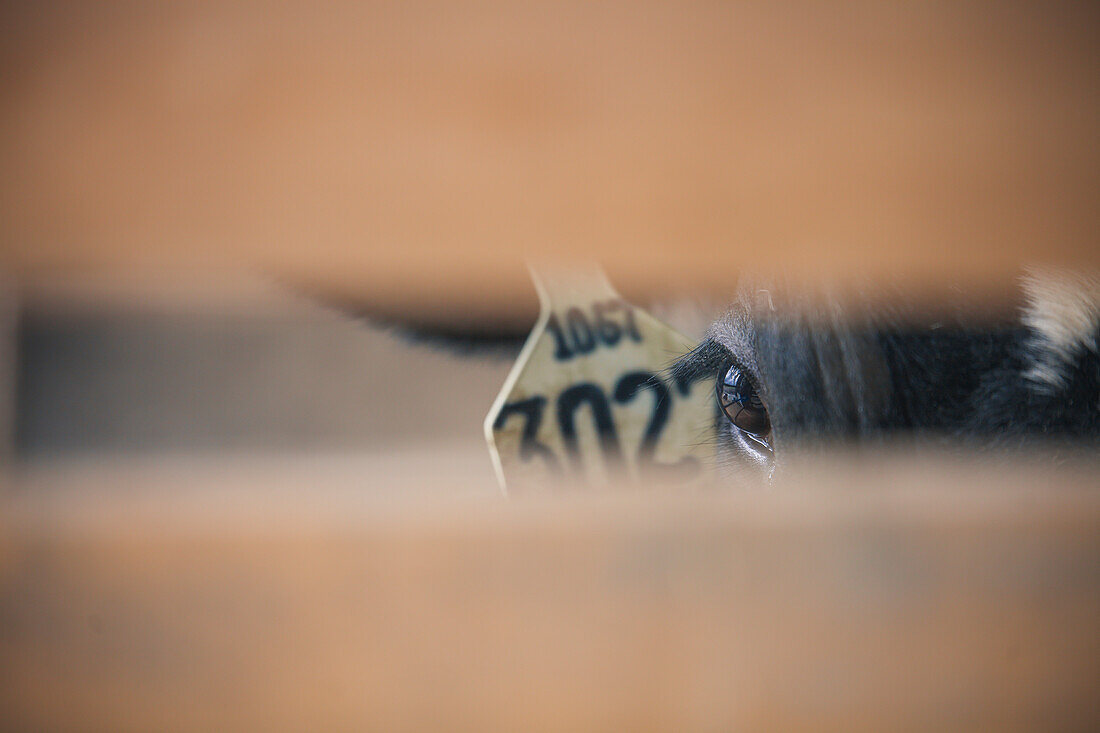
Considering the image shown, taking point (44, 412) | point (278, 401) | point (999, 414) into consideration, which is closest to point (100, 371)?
point (44, 412)

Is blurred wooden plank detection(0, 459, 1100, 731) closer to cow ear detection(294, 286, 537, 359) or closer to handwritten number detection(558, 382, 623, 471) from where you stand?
cow ear detection(294, 286, 537, 359)

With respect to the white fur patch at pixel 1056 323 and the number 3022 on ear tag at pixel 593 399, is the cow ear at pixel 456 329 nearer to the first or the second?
the number 3022 on ear tag at pixel 593 399

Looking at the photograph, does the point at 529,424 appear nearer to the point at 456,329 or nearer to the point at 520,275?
the point at 456,329

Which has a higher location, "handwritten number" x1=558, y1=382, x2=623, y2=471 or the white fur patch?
the white fur patch

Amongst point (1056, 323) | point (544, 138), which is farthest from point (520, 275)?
point (1056, 323)

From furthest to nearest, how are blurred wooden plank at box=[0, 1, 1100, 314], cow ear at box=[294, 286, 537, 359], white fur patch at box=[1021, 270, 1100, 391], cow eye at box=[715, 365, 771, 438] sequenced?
cow ear at box=[294, 286, 537, 359] → cow eye at box=[715, 365, 771, 438] → white fur patch at box=[1021, 270, 1100, 391] → blurred wooden plank at box=[0, 1, 1100, 314]

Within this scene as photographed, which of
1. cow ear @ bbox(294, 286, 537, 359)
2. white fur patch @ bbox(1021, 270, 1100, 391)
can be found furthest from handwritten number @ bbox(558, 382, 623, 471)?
white fur patch @ bbox(1021, 270, 1100, 391)

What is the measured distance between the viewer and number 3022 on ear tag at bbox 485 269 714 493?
3.29 ft

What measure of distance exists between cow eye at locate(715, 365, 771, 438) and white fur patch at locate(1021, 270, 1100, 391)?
0.21 meters

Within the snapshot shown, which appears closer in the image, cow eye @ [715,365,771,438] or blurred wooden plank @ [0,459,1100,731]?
blurred wooden plank @ [0,459,1100,731]

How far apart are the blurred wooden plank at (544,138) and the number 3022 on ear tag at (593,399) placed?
0.79m

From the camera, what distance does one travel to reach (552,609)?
0.51ft

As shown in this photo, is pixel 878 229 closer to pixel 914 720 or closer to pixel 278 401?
pixel 914 720

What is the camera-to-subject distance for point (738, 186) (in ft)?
0.52
